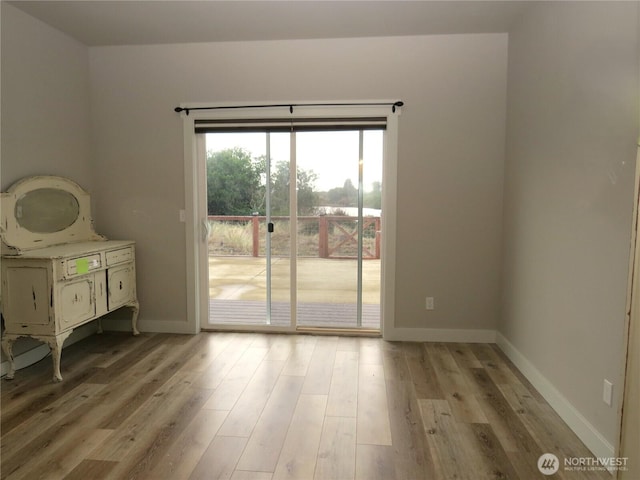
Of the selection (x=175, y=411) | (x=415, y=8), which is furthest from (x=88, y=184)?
(x=415, y=8)

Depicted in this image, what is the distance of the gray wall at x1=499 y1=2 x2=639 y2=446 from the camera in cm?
192

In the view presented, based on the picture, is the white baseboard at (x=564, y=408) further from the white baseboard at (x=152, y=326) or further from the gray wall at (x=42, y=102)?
the gray wall at (x=42, y=102)

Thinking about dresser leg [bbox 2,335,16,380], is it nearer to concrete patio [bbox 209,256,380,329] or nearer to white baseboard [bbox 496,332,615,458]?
concrete patio [bbox 209,256,380,329]

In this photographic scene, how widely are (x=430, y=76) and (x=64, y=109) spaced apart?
3183mm


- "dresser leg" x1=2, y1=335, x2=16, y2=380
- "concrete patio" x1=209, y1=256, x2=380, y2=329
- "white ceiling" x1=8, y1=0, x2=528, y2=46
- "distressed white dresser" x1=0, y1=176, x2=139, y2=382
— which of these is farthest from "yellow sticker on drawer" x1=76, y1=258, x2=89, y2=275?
"white ceiling" x1=8, y1=0, x2=528, y2=46

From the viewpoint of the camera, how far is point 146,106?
→ 151 inches

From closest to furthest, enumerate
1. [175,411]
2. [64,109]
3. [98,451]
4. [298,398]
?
[98,451], [175,411], [298,398], [64,109]

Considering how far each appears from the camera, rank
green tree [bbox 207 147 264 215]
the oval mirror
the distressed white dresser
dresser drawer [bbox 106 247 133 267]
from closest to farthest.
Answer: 1. the distressed white dresser
2. the oval mirror
3. dresser drawer [bbox 106 247 133 267]
4. green tree [bbox 207 147 264 215]

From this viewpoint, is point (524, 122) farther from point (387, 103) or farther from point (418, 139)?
point (387, 103)

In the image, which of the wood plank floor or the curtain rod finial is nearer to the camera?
the wood plank floor

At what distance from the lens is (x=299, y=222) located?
12.8 ft

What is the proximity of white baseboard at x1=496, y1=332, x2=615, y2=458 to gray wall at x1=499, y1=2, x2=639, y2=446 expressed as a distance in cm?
4

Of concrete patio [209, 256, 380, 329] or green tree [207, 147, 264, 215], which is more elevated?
green tree [207, 147, 264, 215]

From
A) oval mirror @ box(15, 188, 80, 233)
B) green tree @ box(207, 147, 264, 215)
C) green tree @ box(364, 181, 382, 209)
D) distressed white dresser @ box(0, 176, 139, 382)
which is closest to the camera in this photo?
distressed white dresser @ box(0, 176, 139, 382)
